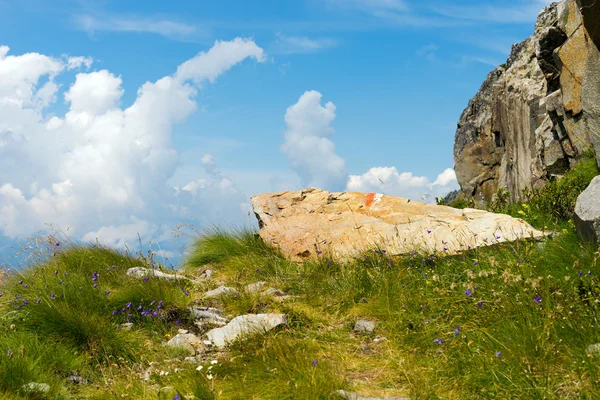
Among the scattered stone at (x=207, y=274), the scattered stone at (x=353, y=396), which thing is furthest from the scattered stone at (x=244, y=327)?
the scattered stone at (x=207, y=274)

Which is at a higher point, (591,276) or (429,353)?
(591,276)

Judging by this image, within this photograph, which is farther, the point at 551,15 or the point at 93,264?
the point at 551,15

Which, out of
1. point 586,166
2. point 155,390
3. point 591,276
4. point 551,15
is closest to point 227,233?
point 155,390

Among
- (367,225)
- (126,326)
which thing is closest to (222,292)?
→ (126,326)

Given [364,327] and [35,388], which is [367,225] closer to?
[364,327]

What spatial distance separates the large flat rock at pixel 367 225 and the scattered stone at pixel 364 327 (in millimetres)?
2192

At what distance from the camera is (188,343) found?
6641mm

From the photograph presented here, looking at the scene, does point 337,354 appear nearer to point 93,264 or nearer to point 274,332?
point 274,332

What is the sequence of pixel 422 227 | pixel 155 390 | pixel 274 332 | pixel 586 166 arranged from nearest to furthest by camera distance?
1. pixel 155 390
2. pixel 274 332
3. pixel 422 227
4. pixel 586 166

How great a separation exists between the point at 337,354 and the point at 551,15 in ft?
63.5

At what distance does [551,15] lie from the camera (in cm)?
2070

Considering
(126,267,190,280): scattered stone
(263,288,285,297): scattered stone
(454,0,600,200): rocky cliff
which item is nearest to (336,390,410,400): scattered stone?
(263,288,285,297): scattered stone

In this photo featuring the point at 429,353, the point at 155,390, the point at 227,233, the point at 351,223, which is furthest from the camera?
the point at 227,233

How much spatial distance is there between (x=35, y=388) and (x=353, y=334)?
3.65 meters
